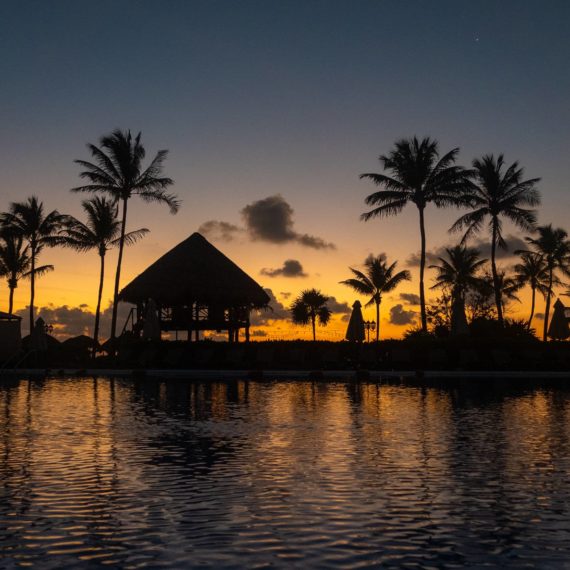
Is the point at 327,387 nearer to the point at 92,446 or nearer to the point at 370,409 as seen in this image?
the point at 370,409

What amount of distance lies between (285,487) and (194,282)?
32392 millimetres

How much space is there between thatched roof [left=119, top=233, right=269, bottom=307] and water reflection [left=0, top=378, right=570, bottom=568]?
23006 millimetres

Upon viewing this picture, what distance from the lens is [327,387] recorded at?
1003 inches

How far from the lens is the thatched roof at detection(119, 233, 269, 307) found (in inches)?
1592

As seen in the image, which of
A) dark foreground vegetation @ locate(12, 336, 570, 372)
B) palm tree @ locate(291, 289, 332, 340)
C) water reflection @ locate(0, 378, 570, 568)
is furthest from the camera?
palm tree @ locate(291, 289, 332, 340)

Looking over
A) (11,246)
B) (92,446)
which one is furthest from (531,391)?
(11,246)

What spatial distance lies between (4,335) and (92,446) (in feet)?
124

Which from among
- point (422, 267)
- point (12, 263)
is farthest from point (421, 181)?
point (12, 263)

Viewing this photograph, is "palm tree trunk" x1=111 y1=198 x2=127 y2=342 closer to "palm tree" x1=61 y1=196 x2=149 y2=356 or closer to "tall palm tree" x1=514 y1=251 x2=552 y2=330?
"palm tree" x1=61 y1=196 x2=149 y2=356

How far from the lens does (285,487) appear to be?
8.57 meters

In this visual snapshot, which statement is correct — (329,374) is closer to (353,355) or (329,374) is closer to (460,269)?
(353,355)

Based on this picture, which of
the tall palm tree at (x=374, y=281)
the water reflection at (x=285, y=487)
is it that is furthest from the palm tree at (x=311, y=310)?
the water reflection at (x=285, y=487)

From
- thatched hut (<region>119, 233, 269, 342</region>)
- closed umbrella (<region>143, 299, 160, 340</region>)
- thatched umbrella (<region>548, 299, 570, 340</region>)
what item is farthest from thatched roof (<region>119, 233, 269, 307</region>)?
thatched umbrella (<region>548, 299, 570, 340</region>)

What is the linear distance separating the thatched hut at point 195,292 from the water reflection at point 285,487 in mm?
23178
